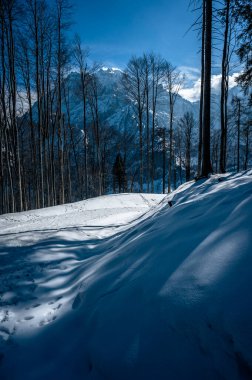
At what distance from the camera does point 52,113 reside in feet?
46.1

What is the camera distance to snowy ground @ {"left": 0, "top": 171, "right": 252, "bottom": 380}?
44.2 inches

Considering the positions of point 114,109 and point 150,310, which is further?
point 114,109

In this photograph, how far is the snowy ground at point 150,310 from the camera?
112 centimetres

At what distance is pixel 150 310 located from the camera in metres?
1.50

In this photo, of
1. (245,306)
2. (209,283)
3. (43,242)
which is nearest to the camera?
(245,306)

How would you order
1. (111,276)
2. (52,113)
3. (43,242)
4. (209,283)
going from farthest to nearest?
(52,113), (43,242), (111,276), (209,283)

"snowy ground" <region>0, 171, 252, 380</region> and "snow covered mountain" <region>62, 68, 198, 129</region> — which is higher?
"snow covered mountain" <region>62, 68, 198, 129</region>

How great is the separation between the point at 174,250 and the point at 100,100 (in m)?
144

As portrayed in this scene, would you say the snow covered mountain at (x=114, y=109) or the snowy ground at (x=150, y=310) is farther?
the snow covered mountain at (x=114, y=109)

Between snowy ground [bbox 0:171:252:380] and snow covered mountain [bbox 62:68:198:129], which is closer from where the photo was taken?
snowy ground [bbox 0:171:252:380]

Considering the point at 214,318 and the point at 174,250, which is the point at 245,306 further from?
the point at 174,250

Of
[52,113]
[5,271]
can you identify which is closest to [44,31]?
[52,113]

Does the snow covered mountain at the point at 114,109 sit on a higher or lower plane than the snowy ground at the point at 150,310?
higher

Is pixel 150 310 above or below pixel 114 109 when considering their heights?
below
